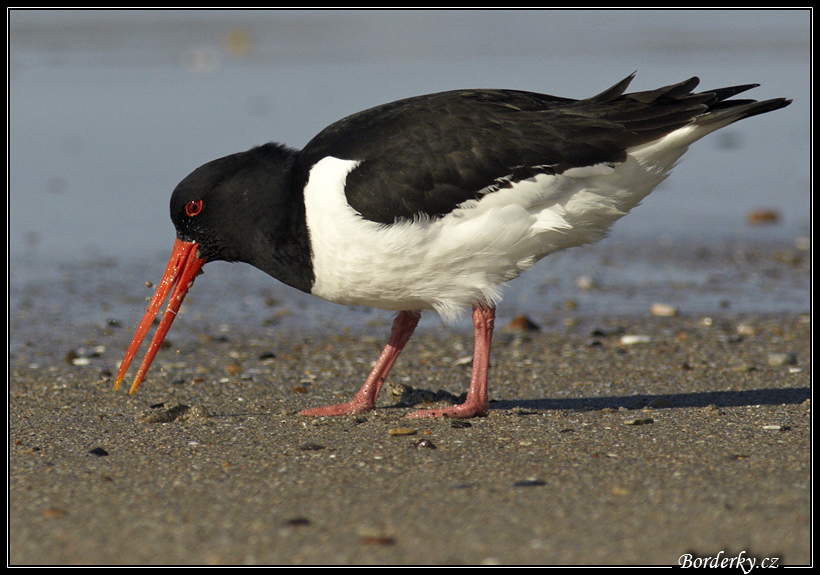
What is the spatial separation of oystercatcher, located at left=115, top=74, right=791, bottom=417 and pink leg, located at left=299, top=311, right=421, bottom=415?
20 mm

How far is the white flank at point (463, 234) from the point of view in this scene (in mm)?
4949

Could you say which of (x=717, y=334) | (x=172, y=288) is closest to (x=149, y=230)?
(x=172, y=288)

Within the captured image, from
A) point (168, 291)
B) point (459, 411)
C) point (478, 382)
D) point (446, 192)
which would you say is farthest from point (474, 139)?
point (168, 291)

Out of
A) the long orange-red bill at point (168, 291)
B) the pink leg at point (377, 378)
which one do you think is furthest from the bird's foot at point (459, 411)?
the long orange-red bill at point (168, 291)

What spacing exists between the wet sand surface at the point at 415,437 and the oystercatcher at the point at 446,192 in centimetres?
70

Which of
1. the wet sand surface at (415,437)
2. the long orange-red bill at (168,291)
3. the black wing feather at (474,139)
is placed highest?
the black wing feather at (474,139)

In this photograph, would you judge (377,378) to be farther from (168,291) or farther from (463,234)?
(168,291)

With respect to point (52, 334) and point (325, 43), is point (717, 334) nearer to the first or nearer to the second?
point (52, 334)

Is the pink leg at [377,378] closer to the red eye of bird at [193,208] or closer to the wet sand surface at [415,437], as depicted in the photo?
the wet sand surface at [415,437]

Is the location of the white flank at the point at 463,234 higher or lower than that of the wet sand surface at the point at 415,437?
higher

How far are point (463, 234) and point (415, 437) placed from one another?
40.8 inches

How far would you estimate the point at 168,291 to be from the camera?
566 cm

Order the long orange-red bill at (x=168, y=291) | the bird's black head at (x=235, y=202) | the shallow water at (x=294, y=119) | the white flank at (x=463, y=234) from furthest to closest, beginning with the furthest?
the shallow water at (x=294, y=119) → the long orange-red bill at (x=168, y=291) → the bird's black head at (x=235, y=202) → the white flank at (x=463, y=234)

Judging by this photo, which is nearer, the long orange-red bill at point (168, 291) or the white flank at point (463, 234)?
the white flank at point (463, 234)
